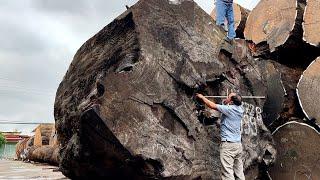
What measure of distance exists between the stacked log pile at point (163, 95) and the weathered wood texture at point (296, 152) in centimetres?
9

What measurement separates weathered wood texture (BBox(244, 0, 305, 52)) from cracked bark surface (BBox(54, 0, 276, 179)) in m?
0.68

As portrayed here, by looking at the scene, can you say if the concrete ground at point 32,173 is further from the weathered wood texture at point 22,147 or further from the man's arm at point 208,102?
the weathered wood texture at point 22,147

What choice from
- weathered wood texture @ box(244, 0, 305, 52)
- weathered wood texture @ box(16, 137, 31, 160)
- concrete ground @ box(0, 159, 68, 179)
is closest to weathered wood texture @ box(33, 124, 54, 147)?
weathered wood texture @ box(16, 137, 31, 160)

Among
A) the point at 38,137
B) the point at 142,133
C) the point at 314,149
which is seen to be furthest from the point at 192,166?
the point at 38,137

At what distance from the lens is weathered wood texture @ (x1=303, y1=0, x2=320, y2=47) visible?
4.25m

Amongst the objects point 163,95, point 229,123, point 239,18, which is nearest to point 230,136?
point 229,123

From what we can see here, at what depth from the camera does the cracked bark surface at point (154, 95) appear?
9.73ft

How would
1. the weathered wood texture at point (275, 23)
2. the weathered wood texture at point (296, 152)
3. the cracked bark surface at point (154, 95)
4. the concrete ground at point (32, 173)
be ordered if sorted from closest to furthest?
the cracked bark surface at point (154, 95), the weathered wood texture at point (296, 152), the weathered wood texture at point (275, 23), the concrete ground at point (32, 173)

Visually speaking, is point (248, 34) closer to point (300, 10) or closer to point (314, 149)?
point (300, 10)

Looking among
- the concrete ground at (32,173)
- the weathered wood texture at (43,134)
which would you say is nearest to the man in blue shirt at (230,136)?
→ the concrete ground at (32,173)

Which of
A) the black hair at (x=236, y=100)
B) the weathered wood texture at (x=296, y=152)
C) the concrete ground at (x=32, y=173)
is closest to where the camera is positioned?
the black hair at (x=236, y=100)

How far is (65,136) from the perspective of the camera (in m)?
4.07

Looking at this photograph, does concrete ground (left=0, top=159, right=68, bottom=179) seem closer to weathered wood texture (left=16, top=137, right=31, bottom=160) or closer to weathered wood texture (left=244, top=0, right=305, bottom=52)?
weathered wood texture (left=244, top=0, right=305, bottom=52)

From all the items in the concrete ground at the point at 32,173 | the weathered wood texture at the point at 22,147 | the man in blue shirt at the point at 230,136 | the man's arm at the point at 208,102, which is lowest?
the concrete ground at the point at 32,173
